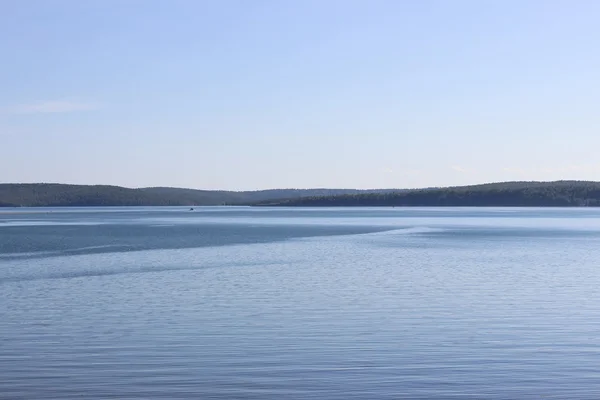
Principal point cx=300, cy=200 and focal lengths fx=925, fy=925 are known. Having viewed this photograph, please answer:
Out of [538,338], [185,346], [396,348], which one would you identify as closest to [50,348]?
[185,346]

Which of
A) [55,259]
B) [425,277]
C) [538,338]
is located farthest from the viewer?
[55,259]

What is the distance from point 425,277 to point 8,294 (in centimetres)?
1190

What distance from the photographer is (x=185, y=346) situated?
1478cm

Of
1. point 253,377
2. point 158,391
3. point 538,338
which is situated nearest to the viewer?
point 158,391

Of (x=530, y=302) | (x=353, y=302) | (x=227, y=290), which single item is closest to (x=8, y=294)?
(x=227, y=290)

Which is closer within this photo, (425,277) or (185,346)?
(185,346)

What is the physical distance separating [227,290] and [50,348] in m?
9.31

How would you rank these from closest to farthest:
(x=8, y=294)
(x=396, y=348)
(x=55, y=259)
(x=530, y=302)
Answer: (x=396, y=348) → (x=530, y=302) → (x=8, y=294) → (x=55, y=259)

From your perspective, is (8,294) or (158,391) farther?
(8,294)

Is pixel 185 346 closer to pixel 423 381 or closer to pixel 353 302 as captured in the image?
pixel 423 381

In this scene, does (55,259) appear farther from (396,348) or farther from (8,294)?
(396,348)

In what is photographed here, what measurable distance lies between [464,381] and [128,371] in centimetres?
456

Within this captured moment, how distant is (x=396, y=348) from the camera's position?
47.8ft

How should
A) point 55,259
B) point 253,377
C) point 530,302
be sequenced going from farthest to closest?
point 55,259, point 530,302, point 253,377
